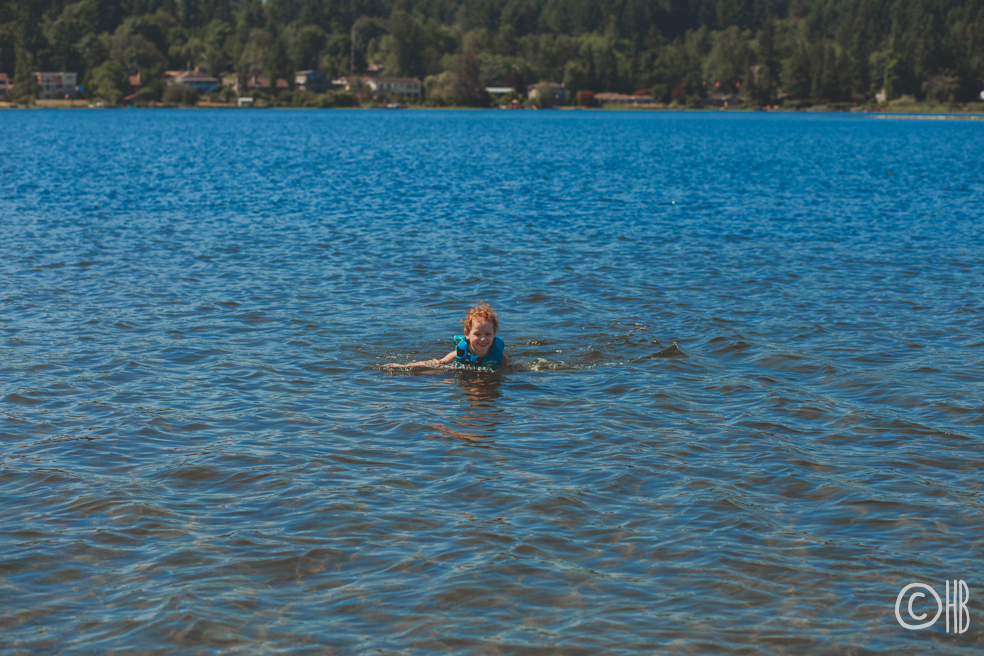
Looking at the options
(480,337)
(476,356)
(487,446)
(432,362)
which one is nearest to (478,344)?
(480,337)

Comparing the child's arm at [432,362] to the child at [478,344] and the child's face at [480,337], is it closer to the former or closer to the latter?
the child at [478,344]

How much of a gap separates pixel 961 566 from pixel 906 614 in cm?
101

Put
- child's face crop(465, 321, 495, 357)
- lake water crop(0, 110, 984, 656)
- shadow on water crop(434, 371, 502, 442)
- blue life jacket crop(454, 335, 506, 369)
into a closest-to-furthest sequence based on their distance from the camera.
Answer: lake water crop(0, 110, 984, 656), shadow on water crop(434, 371, 502, 442), child's face crop(465, 321, 495, 357), blue life jacket crop(454, 335, 506, 369)

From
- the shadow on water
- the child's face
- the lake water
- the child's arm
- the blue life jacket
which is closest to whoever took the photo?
the lake water

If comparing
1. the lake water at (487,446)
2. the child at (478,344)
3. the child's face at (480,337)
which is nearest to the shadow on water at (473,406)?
the lake water at (487,446)

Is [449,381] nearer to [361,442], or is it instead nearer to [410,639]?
[361,442]

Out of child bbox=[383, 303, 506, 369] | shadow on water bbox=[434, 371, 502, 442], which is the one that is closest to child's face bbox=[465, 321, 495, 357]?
child bbox=[383, 303, 506, 369]

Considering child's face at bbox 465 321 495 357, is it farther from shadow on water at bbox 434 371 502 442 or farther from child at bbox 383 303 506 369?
shadow on water at bbox 434 371 502 442

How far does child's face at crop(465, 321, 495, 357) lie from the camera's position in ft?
39.5

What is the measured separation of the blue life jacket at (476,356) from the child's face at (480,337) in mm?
79

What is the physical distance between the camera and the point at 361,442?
9.95 meters

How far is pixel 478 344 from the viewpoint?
40.3 ft

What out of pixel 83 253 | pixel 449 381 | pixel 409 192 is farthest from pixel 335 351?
pixel 409 192

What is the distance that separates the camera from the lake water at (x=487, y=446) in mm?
6691
